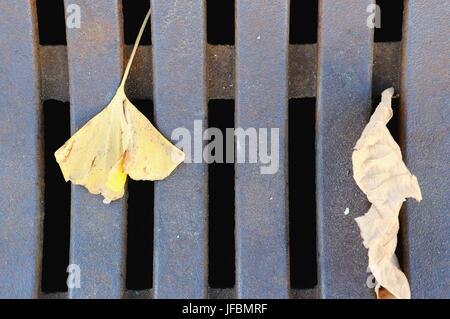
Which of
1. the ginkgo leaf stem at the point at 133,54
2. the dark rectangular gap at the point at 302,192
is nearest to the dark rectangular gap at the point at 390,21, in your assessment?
the dark rectangular gap at the point at 302,192

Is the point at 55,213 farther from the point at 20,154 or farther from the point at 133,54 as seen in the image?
the point at 133,54

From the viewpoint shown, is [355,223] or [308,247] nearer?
[355,223]

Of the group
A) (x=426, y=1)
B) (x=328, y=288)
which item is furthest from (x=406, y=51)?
(x=328, y=288)

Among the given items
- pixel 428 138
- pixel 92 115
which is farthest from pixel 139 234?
pixel 428 138

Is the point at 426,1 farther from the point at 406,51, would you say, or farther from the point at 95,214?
the point at 95,214

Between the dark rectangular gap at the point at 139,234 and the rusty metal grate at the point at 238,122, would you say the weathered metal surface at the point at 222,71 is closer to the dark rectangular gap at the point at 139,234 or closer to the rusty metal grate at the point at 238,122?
the rusty metal grate at the point at 238,122

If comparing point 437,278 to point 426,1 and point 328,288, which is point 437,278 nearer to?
point 328,288
